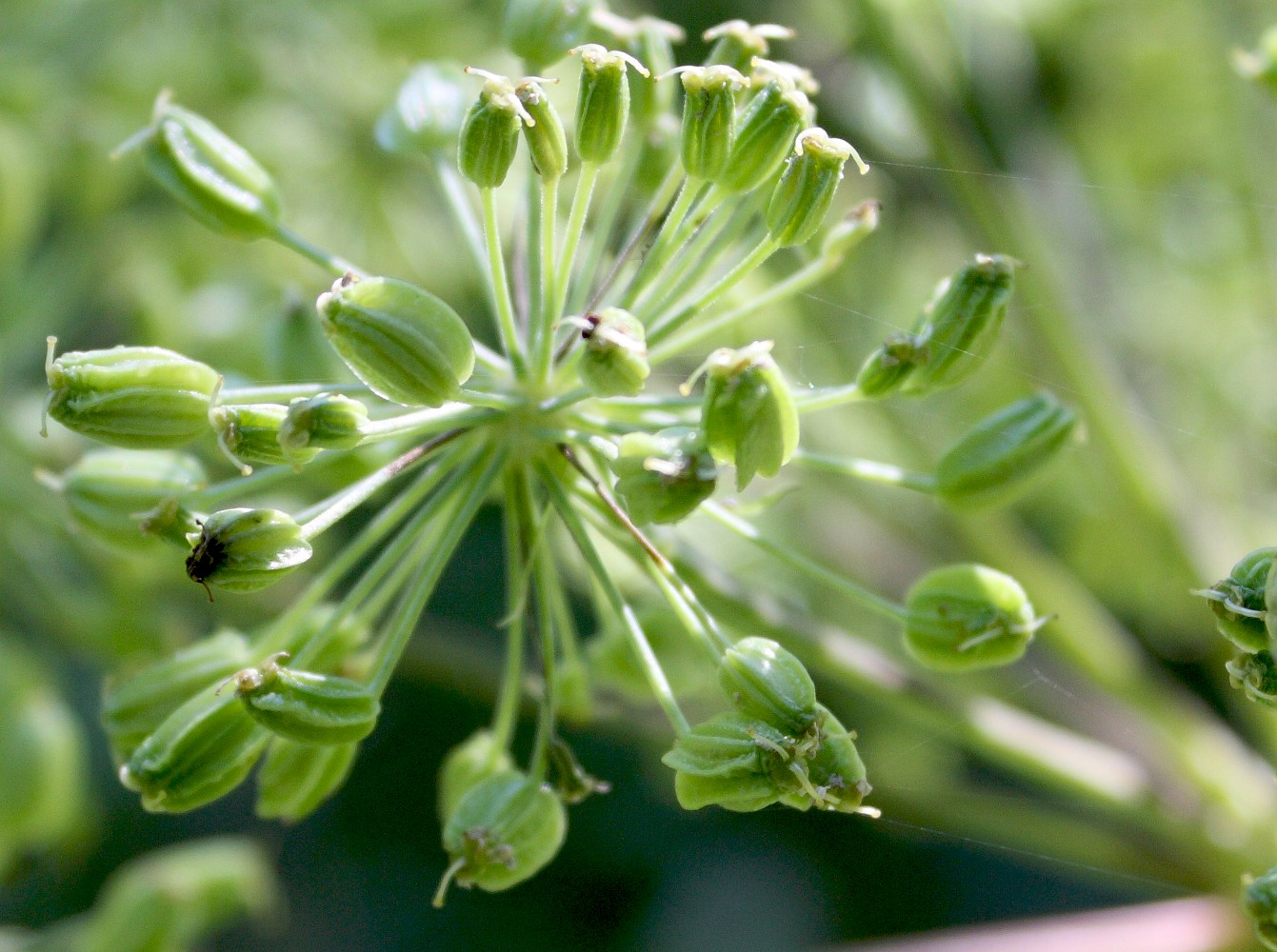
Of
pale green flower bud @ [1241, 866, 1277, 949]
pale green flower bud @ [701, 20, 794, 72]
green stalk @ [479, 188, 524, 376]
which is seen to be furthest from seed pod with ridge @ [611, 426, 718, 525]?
pale green flower bud @ [1241, 866, 1277, 949]

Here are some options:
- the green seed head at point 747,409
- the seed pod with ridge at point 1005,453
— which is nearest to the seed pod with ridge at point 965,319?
the seed pod with ridge at point 1005,453

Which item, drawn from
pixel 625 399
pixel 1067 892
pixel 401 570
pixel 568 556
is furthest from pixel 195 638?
pixel 1067 892

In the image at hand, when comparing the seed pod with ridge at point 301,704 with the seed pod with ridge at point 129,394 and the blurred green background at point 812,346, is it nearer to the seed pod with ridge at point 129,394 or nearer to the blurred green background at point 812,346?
the seed pod with ridge at point 129,394

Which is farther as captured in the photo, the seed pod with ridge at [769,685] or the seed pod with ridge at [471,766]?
the seed pod with ridge at [471,766]

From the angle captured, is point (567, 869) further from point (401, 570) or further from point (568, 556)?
point (401, 570)

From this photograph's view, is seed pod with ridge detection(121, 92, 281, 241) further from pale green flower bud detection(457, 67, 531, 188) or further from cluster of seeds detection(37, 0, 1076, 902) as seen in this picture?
pale green flower bud detection(457, 67, 531, 188)

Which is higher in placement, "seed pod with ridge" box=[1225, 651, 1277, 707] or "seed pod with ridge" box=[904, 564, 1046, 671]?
"seed pod with ridge" box=[1225, 651, 1277, 707]
